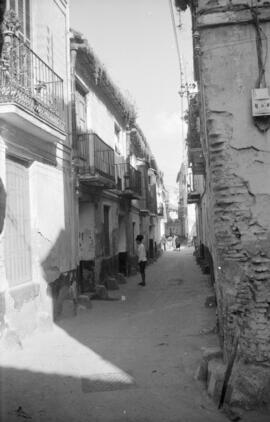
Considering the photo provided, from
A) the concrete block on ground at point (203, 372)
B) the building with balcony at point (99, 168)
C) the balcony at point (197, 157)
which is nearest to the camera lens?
the concrete block on ground at point (203, 372)

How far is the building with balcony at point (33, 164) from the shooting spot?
21.5 ft

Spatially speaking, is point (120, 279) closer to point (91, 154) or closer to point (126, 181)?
point (126, 181)

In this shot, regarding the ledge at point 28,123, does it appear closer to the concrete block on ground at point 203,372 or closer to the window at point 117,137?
the concrete block on ground at point 203,372

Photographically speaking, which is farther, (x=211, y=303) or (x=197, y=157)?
(x=197, y=157)

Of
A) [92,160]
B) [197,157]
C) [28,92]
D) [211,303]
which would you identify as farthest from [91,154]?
[211,303]

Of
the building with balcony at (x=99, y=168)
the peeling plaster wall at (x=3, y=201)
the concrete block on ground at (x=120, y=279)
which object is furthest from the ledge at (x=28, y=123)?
the concrete block on ground at (x=120, y=279)

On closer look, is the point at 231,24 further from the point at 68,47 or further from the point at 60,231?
the point at 68,47

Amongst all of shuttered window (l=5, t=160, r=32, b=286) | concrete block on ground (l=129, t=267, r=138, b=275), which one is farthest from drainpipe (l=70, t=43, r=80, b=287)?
concrete block on ground (l=129, t=267, r=138, b=275)

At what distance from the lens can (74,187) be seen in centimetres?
1022

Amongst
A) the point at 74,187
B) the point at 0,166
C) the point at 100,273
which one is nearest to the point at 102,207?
the point at 100,273

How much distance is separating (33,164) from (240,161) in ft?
14.8

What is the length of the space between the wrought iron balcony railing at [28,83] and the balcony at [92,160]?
1.69 metres

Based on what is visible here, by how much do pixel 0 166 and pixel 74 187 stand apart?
3.84 metres

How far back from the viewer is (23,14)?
814 centimetres
